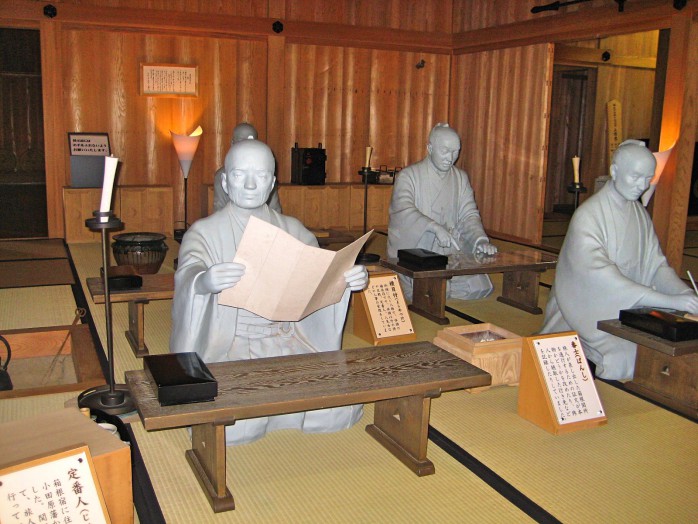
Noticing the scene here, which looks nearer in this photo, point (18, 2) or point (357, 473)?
point (357, 473)

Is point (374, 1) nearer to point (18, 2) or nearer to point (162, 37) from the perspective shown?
point (162, 37)

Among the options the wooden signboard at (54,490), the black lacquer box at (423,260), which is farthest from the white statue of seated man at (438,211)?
the wooden signboard at (54,490)

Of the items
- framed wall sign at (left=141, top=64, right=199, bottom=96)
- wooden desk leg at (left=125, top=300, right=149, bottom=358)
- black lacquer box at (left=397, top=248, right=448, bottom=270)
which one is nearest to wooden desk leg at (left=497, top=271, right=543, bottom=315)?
black lacquer box at (left=397, top=248, right=448, bottom=270)

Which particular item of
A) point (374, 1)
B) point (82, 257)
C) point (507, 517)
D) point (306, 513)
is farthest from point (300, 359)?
point (374, 1)

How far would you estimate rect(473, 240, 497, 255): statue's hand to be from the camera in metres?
5.31

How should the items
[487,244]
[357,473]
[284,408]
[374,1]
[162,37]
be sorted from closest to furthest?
[284,408] < [357,473] < [487,244] < [162,37] < [374,1]

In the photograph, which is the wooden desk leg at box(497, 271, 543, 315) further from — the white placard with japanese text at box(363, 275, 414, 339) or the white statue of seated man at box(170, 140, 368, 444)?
the white statue of seated man at box(170, 140, 368, 444)

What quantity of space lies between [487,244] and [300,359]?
9.32ft

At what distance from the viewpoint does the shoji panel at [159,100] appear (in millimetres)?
7984

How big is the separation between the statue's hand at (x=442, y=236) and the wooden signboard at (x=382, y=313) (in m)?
0.67

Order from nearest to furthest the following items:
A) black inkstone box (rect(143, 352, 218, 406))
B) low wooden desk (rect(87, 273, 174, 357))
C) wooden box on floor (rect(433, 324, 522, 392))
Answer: black inkstone box (rect(143, 352, 218, 406)) → wooden box on floor (rect(433, 324, 522, 392)) → low wooden desk (rect(87, 273, 174, 357))

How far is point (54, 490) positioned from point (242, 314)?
1387 mm

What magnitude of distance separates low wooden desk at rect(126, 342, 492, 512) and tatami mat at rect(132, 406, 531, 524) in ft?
0.23

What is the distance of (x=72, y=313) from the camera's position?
4.93m
